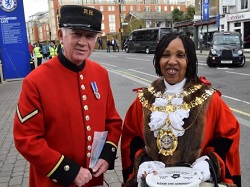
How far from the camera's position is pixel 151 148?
2088 mm

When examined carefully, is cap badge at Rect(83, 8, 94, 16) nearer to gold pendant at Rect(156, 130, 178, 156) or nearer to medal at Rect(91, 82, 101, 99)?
medal at Rect(91, 82, 101, 99)

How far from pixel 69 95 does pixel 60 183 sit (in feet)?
1.83

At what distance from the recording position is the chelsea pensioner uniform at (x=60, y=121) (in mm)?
1833

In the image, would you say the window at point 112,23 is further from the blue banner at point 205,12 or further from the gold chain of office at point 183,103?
the gold chain of office at point 183,103

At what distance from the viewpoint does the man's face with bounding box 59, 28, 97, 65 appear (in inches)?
76.1

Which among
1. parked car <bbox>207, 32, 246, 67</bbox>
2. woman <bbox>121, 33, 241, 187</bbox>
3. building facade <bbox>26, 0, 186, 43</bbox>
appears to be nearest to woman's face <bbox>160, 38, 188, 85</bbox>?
woman <bbox>121, 33, 241, 187</bbox>

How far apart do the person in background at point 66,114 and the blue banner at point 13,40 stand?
482 inches

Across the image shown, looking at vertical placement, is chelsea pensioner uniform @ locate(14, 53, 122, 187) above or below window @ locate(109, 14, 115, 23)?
below

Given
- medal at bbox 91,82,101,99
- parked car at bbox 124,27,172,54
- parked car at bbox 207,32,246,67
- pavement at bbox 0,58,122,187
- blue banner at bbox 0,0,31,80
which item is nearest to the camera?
medal at bbox 91,82,101,99

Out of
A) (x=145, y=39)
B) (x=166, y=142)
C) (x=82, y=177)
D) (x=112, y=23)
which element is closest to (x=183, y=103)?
(x=166, y=142)

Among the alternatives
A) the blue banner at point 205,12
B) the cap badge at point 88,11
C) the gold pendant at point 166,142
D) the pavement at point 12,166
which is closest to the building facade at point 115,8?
the blue banner at point 205,12

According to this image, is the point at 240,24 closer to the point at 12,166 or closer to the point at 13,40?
the point at 13,40

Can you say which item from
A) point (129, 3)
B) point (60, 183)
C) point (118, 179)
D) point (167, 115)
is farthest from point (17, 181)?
point (129, 3)

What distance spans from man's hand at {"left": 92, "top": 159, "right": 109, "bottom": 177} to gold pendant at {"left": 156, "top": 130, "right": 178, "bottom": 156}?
39cm
